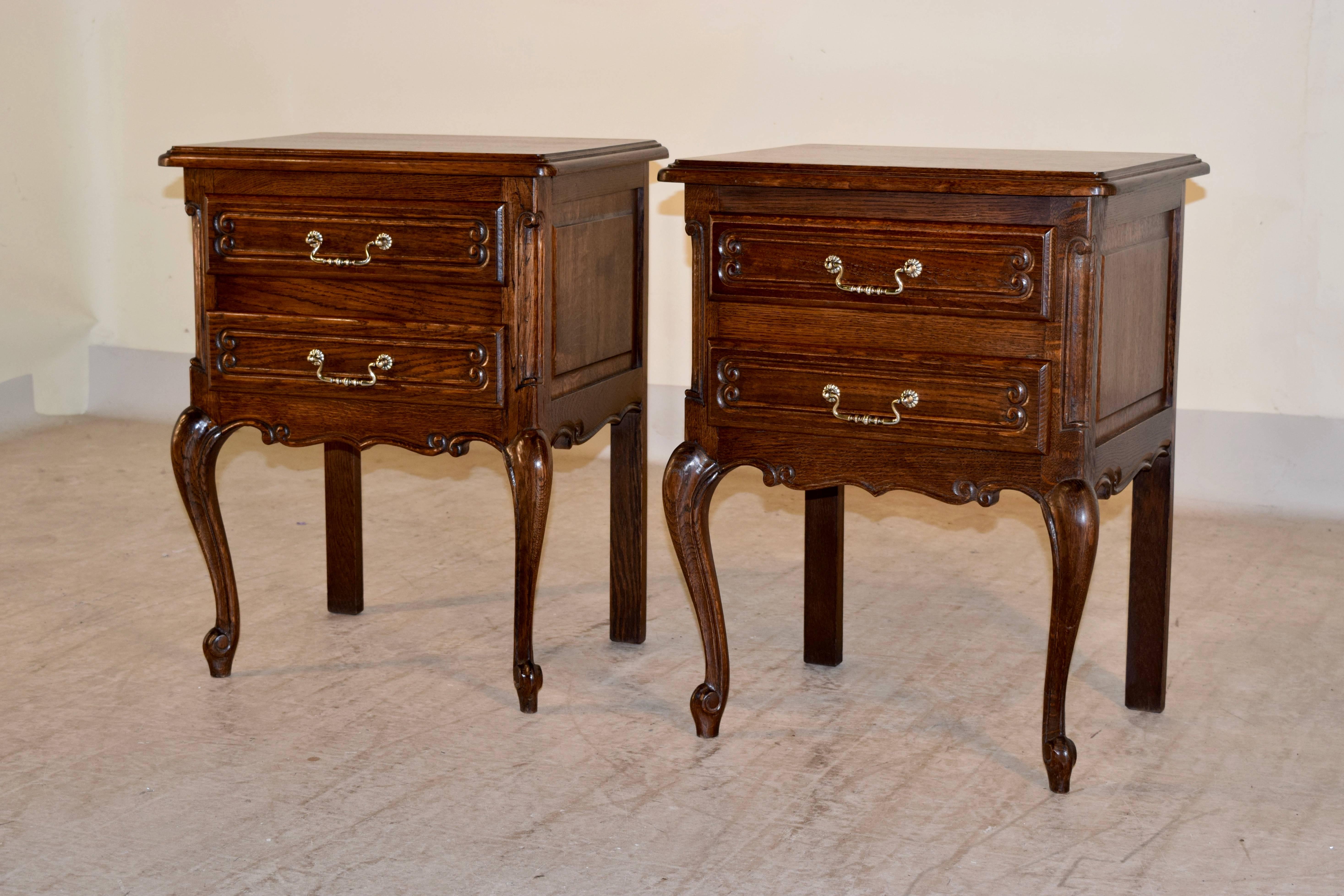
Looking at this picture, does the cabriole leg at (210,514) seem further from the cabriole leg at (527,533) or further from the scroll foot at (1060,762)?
the scroll foot at (1060,762)

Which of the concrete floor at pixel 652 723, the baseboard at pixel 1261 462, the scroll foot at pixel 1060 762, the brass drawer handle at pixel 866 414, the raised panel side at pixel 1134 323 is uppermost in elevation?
the raised panel side at pixel 1134 323

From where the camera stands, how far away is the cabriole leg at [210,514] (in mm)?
2744

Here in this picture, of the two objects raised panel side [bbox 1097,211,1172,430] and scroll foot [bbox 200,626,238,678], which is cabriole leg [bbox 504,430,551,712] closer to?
scroll foot [bbox 200,626,238,678]

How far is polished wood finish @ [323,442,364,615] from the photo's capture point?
10.4 ft

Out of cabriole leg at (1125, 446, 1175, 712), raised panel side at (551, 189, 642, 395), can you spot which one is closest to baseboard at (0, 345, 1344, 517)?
raised panel side at (551, 189, 642, 395)

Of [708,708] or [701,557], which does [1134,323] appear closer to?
[701,557]

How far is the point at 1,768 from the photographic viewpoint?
2404mm

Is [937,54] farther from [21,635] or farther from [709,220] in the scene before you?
[21,635]

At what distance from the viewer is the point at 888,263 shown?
230cm

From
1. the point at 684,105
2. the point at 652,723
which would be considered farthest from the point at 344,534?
the point at 684,105

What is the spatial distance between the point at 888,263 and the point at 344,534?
141 cm

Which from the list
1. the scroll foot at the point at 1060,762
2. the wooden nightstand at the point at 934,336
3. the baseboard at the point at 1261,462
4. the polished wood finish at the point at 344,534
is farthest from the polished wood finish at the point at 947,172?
the baseboard at the point at 1261,462

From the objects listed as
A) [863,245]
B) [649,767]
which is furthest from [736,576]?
[863,245]

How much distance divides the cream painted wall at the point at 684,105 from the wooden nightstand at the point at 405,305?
1774mm
